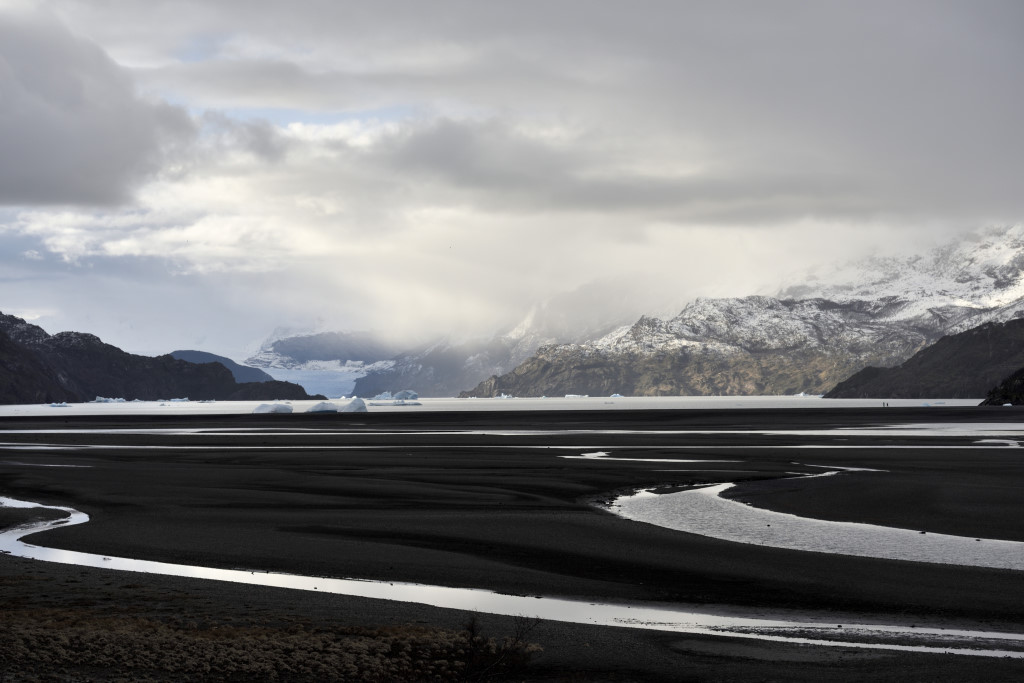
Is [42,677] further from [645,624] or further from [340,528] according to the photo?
[340,528]

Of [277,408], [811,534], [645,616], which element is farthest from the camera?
[277,408]

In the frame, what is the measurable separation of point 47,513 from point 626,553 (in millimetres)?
17832

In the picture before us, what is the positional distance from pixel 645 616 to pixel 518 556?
5794mm

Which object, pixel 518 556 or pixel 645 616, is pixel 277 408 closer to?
pixel 518 556

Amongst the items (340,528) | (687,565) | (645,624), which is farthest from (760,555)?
(340,528)

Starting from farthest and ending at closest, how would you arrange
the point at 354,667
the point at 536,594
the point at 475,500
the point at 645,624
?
the point at 475,500 → the point at 536,594 → the point at 645,624 → the point at 354,667

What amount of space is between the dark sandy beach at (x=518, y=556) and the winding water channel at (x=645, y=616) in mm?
493

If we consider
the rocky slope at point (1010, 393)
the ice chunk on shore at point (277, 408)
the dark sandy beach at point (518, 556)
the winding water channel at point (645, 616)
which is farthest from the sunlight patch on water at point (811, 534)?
the rocky slope at point (1010, 393)

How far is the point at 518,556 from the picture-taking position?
1997cm

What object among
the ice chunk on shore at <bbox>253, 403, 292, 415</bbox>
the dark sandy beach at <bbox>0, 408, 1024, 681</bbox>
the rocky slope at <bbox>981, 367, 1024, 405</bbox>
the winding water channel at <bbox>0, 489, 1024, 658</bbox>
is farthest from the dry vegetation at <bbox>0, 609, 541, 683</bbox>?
the rocky slope at <bbox>981, 367, 1024, 405</bbox>

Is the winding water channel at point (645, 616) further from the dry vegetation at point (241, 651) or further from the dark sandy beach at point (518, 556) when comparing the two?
the dry vegetation at point (241, 651)

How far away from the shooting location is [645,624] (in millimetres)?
13922

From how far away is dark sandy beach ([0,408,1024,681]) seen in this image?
475 inches

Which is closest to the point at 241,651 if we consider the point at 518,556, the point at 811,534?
the point at 518,556
